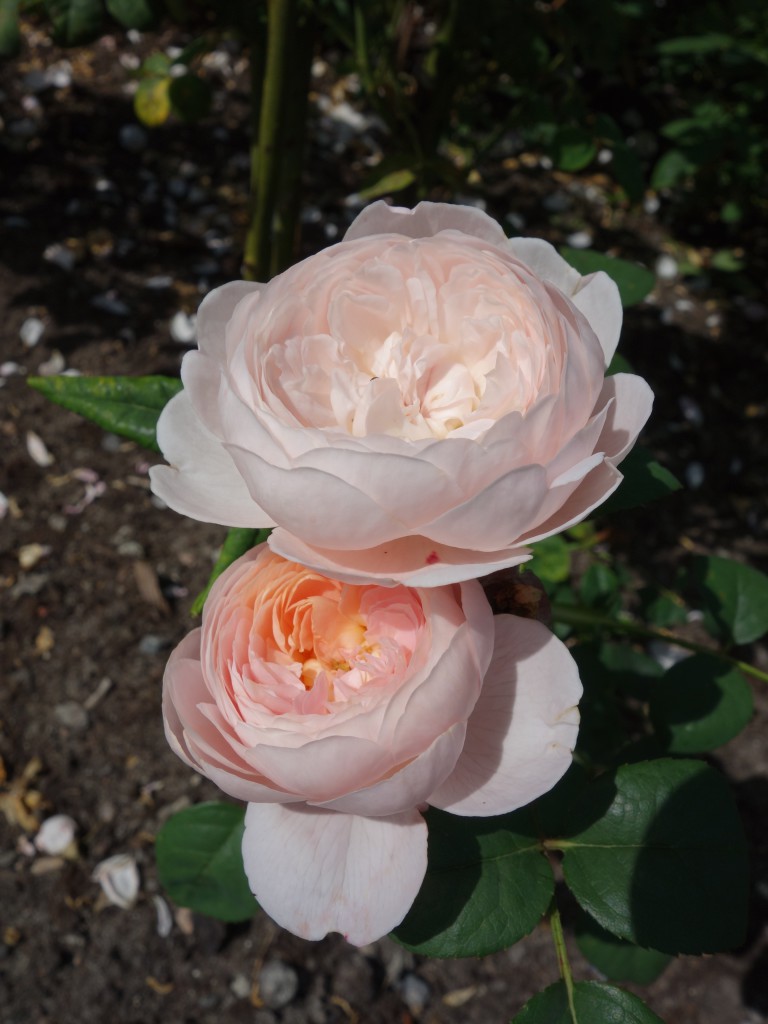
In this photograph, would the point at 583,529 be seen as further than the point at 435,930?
Yes

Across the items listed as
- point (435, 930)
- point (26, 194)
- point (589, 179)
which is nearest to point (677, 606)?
point (435, 930)

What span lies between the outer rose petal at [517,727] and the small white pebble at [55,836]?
1269 millimetres

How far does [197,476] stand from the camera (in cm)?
60

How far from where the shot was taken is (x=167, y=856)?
3.86 feet

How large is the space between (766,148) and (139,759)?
220 cm

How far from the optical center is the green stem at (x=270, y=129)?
117cm

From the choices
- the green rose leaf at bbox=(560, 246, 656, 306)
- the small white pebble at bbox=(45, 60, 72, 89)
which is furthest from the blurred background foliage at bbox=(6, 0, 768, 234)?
the green rose leaf at bbox=(560, 246, 656, 306)

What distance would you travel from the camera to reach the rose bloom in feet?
1.63

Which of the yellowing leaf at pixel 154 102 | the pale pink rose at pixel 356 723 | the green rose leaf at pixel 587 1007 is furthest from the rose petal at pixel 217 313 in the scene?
the yellowing leaf at pixel 154 102

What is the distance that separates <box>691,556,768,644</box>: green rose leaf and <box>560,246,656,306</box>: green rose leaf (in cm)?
40

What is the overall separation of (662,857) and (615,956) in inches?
20.0

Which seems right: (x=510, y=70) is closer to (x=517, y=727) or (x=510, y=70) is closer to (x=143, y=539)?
(x=143, y=539)

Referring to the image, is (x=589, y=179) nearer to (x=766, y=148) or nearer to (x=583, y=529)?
(x=766, y=148)

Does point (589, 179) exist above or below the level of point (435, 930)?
below
